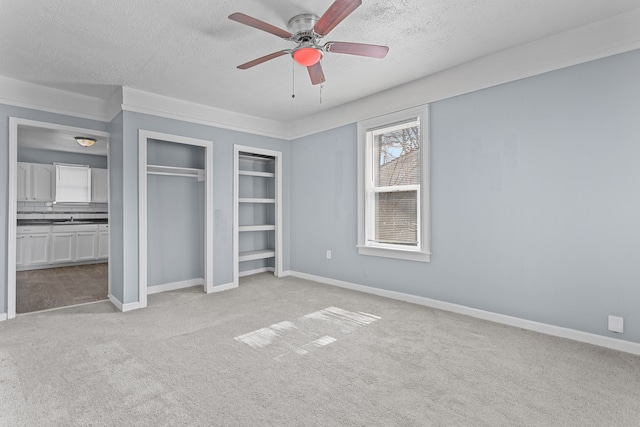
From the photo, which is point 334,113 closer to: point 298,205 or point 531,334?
point 298,205

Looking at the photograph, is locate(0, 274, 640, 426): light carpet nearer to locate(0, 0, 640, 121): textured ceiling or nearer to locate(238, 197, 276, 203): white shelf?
locate(238, 197, 276, 203): white shelf

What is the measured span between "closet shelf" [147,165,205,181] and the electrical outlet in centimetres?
483

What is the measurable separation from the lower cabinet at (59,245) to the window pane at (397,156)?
626 cm

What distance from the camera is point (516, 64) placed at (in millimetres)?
3092

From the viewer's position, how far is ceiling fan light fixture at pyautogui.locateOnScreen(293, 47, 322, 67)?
92.8 inches

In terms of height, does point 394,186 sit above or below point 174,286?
above

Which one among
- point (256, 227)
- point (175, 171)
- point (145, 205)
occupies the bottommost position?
point (256, 227)

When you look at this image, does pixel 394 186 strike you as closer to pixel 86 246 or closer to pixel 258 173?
pixel 258 173

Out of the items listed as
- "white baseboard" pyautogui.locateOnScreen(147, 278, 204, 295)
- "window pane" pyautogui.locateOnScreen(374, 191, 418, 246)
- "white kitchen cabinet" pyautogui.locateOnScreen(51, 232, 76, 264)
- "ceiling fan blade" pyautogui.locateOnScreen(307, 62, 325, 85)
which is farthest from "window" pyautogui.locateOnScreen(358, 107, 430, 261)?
"white kitchen cabinet" pyautogui.locateOnScreen(51, 232, 76, 264)

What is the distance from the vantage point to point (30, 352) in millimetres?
2662

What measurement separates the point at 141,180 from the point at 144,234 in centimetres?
66

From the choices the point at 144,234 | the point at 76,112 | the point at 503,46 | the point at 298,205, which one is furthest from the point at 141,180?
the point at 503,46

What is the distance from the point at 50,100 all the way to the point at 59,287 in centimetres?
279

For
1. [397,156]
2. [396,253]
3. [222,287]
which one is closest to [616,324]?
[396,253]
